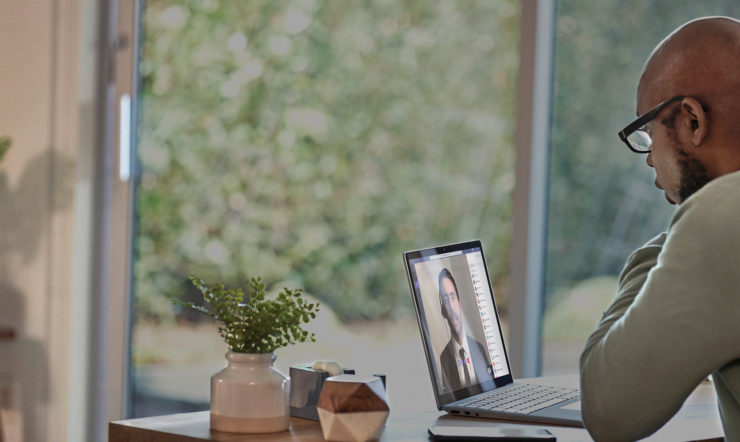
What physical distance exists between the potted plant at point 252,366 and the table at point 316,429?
0.08 feet

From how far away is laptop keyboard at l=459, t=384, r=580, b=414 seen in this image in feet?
Answer: 5.52

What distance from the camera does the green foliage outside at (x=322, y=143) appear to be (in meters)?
3.22

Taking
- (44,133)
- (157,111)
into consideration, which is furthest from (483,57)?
(44,133)

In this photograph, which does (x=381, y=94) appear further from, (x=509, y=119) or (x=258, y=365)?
(x=258, y=365)

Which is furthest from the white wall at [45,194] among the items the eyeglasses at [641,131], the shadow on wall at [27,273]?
the eyeglasses at [641,131]

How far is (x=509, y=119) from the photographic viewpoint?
315 cm

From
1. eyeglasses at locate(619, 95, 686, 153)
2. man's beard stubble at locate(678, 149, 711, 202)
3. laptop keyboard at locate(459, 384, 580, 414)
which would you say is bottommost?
laptop keyboard at locate(459, 384, 580, 414)

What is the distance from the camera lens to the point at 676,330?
1193mm

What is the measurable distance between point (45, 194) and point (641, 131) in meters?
2.68

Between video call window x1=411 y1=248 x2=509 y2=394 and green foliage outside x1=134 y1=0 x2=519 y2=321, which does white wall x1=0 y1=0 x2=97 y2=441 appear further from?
video call window x1=411 y1=248 x2=509 y2=394

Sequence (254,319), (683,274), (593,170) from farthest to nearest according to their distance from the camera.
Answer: (593,170) → (254,319) → (683,274)

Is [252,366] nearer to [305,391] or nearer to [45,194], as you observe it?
[305,391]

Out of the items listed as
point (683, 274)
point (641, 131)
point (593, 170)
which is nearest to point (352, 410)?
point (683, 274)

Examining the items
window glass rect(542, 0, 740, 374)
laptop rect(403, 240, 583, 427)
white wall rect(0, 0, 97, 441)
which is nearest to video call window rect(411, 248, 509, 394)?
laptop rect(403, 240, 583, 427)
